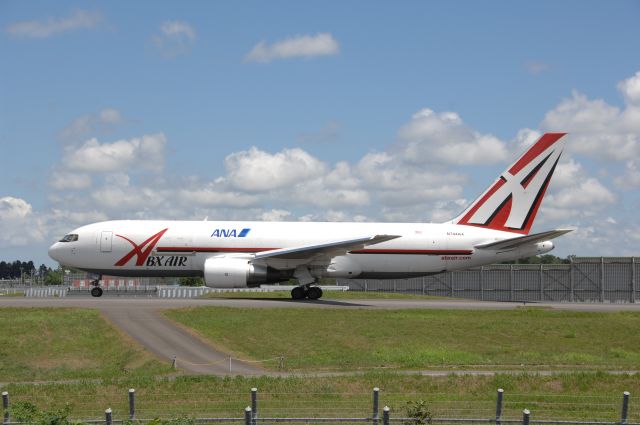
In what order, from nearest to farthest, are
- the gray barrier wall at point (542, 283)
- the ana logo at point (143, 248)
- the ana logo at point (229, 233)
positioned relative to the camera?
1. the ana logo at point (143, 248)
2. the ana logo at point (229, 233)
3. the gray barrier wall at point (542, 283)

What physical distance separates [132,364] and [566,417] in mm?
16754

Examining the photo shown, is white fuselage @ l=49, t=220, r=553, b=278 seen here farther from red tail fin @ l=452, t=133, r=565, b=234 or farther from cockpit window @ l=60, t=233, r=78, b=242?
red tail fin @ l=452, t=133, r=565, b=234

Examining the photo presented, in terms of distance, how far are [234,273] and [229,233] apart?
3.64 meters

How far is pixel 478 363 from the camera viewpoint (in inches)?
1210

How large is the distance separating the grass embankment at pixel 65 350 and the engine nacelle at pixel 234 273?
9.39 meters

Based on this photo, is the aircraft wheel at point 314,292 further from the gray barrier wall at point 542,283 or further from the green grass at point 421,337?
the gray barrier wall at point 542,283

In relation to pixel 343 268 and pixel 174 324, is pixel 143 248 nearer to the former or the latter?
pixel 343 268

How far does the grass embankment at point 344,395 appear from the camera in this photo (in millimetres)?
20078

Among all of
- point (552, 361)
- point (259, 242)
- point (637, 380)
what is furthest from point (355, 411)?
point (259, 242)

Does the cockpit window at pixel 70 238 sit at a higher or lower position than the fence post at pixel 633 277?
higher

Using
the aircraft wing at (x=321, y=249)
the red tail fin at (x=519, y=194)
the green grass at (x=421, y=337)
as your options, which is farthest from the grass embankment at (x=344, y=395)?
A: the red tail fin at (x=519, y=194)

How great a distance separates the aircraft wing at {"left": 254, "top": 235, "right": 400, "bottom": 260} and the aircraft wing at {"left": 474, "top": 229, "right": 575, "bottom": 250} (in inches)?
326

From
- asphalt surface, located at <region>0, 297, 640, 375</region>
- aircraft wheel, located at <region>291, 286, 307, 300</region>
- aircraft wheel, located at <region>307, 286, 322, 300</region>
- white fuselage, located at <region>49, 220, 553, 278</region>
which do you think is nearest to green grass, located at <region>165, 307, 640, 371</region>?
asphalt surface, located at <region>0, 297, 640, 375</region>

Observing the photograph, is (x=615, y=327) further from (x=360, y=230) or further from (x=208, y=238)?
(x=208, y=238)
